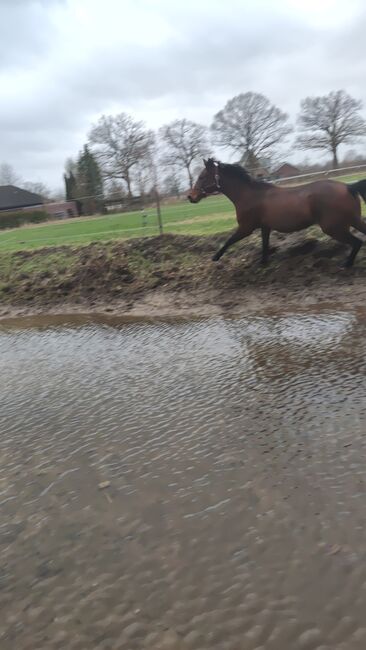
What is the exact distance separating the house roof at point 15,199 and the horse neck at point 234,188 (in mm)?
61534

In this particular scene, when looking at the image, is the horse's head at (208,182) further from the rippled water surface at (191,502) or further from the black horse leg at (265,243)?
the rippled water surface at (191,502)

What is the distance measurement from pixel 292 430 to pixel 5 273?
10689 mm

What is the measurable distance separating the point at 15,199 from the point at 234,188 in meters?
66.1

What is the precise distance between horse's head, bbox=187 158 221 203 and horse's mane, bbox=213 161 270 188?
143 millimetres

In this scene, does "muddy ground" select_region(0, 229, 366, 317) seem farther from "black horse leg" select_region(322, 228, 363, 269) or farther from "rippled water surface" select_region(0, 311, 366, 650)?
"rippled water surface" select_region(0, 311, 366, 650)

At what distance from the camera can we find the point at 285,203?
8766 millimetres

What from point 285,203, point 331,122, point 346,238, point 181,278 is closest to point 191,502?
point 346,238

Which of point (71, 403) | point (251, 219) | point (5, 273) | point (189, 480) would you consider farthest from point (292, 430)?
point (5, 273)

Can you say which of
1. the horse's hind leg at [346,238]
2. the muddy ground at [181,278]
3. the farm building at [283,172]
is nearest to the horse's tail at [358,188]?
the horse's hind leg at [346,238]

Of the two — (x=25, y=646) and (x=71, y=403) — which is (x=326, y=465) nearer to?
(x=25, y=646)

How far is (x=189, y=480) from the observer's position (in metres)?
3.48

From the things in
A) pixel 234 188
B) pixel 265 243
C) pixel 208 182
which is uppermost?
Answer: pixel 208 182

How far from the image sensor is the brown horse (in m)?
8.23

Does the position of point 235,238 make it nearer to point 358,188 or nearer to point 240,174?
point 240,174
